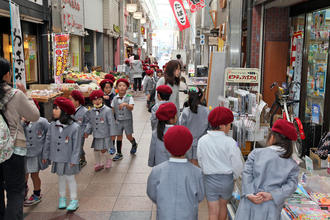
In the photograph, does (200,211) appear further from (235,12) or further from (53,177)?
(235,12)

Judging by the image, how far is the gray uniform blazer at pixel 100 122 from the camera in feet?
20.6

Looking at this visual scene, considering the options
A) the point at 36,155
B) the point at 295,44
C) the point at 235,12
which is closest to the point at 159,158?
the point at 36,155

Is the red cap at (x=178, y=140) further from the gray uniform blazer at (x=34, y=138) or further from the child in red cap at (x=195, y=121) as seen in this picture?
the gray uniform blazer at (x=34, y=138)

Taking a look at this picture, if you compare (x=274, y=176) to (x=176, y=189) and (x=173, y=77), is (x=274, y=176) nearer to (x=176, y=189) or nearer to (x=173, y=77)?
(x=176, y=189)

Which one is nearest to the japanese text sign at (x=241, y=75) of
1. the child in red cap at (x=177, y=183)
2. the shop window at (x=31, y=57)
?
the child in red cap at (x=177, y=183)

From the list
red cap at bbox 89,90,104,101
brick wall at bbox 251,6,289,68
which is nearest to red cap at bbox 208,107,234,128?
red cap at bbox 89,90,104,101

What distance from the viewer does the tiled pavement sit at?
4723 millimetres

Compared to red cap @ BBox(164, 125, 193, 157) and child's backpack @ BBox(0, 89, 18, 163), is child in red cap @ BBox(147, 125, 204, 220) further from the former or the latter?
child's backpack @ BBox(0, 89, 18, 163)

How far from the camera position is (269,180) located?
3.11 metres

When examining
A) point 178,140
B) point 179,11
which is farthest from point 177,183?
point 179,11

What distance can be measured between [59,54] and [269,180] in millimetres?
9266

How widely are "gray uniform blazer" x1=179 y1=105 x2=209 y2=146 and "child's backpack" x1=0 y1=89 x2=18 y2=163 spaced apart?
2499 mm

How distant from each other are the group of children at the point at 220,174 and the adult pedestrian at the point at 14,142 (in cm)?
161

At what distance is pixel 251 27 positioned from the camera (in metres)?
8.19
